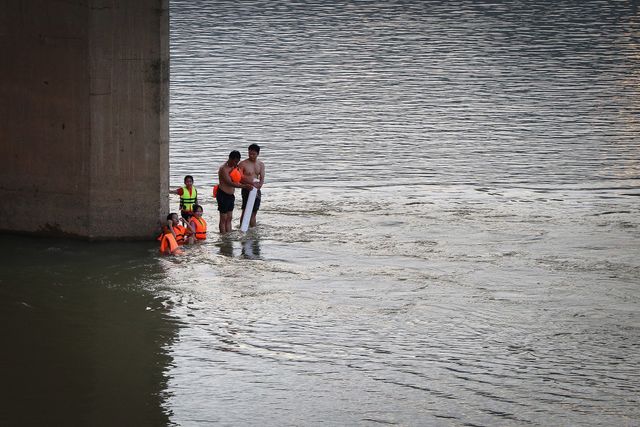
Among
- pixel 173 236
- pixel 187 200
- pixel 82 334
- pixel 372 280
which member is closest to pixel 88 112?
pixel 187 200

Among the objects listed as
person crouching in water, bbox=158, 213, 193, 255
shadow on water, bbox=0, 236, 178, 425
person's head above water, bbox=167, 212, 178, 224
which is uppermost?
person's head above water, bbox=167, 212, 178, 224

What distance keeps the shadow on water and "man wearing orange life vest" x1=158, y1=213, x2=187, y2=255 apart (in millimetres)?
259

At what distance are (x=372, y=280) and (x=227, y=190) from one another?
Answer: 3801mm

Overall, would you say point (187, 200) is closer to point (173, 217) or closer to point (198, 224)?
point (198, 224)

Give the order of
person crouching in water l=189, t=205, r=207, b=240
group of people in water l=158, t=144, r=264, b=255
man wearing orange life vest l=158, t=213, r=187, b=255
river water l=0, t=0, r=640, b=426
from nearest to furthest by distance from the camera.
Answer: river water l=0, t=0, r=640, b=426 → man wearing orange life vest l=158, t=213, r=187, b=255 → group of people in water l=158, t=144, r=264, b=255 → person crouching in water l=189, t=205, r=207, b=240

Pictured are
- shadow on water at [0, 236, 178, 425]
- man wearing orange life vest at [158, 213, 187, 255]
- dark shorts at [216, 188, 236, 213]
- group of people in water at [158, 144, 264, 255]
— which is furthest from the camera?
dark shorts at [216, 188, 236, 213]

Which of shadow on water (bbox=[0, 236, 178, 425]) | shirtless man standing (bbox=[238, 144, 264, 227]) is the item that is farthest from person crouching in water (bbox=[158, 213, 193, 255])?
shirtless man standing (bbox=[238, 144, 264, 227])

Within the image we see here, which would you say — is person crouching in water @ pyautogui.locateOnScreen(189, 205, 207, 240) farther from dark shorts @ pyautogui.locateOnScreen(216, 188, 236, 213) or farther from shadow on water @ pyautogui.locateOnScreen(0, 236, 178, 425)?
shadow on water @ pyautogui.locateOnScreen(0, 236, 178, 425)

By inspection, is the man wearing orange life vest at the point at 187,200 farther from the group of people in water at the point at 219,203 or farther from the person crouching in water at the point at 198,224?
the person crouching in water at the point at 198,224

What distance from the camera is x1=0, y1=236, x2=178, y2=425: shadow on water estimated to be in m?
12.4

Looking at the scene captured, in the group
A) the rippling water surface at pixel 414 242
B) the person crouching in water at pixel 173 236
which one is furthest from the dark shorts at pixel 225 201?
the person crouching in water at pixel 173 236

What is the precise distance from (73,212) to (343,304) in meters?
5.51

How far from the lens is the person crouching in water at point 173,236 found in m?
18.6

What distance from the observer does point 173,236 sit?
18.6 m
